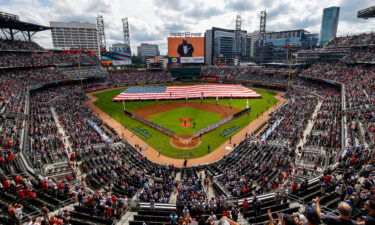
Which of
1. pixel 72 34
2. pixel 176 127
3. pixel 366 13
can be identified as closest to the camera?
pixel 176 127

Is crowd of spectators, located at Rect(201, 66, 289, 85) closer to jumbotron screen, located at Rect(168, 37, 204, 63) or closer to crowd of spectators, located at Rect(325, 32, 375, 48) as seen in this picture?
jumbotron screen, located at Rect(168, 37, 204, 63)

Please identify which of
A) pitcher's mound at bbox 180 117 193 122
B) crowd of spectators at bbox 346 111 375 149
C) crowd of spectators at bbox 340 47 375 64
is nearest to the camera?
crowd of spectators at bbox 346 111 375 149

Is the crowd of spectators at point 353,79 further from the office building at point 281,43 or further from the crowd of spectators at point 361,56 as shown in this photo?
the office building at point 281,43

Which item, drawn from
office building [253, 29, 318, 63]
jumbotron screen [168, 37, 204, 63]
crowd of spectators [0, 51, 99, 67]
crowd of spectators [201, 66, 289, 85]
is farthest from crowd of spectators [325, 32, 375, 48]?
crowd of spectators [0, 51, 99, 67]

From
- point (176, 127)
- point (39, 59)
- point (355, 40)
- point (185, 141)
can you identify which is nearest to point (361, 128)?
point (185, 141)

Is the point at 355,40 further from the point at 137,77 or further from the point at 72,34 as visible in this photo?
the point at 72,34
